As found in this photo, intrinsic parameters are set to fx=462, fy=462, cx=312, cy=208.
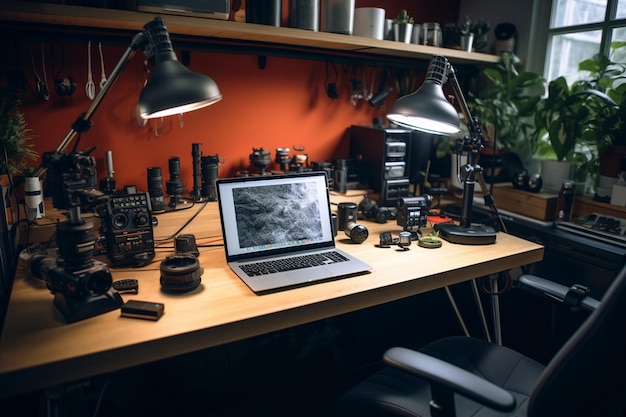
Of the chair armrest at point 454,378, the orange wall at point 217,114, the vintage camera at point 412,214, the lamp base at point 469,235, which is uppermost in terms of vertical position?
the orange wall at point 217,114

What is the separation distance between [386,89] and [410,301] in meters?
1.16

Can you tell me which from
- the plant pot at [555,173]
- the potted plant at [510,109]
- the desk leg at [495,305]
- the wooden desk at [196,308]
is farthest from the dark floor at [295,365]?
the potted plant at [510,109]

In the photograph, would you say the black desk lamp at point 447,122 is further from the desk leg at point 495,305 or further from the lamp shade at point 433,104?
the desk leg at point 495,305

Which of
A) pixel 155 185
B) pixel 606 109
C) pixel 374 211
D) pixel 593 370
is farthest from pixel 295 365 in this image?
pixel 606 109

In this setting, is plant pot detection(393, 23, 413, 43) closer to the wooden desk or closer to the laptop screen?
the laptop screen

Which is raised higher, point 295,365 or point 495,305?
point 495,305

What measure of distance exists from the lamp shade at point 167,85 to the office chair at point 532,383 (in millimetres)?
846

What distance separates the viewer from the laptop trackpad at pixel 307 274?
4.85 ft

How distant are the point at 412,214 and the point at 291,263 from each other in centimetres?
67

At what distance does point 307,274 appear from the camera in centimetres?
152

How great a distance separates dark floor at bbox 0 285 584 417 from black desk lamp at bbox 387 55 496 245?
0.54 metres

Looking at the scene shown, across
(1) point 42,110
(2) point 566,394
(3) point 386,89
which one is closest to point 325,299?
(2) point 566,394

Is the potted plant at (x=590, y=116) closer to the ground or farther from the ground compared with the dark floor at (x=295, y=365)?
farther from the ground

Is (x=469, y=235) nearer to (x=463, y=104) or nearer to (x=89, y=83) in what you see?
(x=463, y=104)
